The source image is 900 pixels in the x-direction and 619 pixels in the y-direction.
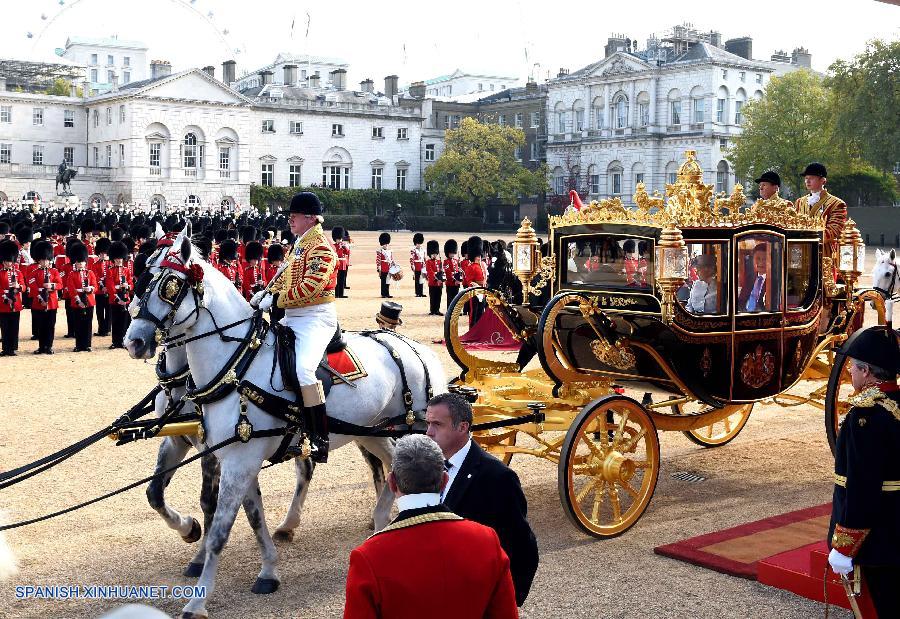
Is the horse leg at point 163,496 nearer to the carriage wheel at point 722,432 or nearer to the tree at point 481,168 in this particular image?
the carriage wheel at point 722,432

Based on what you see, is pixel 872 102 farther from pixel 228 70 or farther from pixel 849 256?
pixel 228 70

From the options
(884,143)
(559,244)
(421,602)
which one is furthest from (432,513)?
(884,143)

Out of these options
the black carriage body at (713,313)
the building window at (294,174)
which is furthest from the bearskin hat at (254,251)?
the building window at (294,174)

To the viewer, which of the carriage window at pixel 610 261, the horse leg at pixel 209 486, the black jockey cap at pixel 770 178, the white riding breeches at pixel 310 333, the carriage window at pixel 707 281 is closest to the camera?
the white riding breeches at pixel 310 333

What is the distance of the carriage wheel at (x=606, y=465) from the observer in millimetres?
6621

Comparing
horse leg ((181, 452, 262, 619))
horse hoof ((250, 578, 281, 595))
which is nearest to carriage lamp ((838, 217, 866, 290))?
horse leg ((181, 452, 262, 619))

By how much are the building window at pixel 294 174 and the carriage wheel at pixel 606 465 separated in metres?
68.3

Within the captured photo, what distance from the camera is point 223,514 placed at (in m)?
5.69

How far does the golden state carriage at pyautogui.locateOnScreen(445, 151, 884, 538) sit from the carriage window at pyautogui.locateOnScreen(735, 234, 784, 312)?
10mm

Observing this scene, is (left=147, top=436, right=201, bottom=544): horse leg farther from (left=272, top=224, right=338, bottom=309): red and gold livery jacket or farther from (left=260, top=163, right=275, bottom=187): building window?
(left=260, top=163, right=275, bottom=187): building window

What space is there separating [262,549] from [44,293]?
1074 cm

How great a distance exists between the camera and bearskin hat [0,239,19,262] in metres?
15.2

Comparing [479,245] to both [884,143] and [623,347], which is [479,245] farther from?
[884,143]

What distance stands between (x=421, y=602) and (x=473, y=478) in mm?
971
